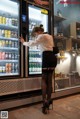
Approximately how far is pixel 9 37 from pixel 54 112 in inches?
60.4

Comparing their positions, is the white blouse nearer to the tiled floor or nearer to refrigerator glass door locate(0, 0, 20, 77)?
refrigerator glass door locate(0, 0, 20, 77)

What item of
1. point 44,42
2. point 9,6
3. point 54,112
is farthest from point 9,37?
point 54,112

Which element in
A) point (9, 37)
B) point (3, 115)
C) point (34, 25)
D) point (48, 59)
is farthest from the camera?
point (34, 25)

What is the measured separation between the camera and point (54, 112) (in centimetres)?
259

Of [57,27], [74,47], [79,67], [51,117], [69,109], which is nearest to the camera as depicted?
[51,117]

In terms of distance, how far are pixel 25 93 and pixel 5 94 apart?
0.42 meters

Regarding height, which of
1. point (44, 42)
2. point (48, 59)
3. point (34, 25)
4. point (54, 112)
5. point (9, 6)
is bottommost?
point (54, 112)

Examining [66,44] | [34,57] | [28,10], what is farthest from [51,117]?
[66,44]

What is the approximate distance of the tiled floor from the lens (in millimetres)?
2395

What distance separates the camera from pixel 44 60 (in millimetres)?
2582

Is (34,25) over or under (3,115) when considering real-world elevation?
over

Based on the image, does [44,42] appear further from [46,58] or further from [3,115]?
[3,115]

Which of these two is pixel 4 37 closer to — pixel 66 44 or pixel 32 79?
pixel 32 79

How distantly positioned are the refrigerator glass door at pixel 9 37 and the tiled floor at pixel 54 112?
2.21 ft
